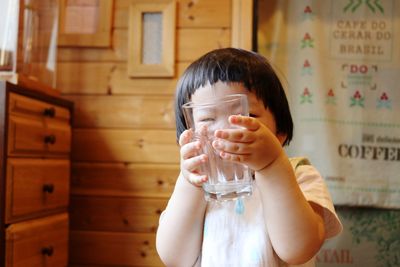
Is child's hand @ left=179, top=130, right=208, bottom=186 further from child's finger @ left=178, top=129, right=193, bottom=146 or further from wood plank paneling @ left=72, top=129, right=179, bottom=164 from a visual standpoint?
wood plank paneling @ left=72, top=129, right=179, bottom=164

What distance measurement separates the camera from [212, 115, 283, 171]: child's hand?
22.7 inches

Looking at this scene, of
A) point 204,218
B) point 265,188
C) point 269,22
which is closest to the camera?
point 265,188

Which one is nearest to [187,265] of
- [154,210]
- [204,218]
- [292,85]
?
[204,218]

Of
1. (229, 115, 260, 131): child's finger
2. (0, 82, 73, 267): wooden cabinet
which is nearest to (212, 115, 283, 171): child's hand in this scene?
(229, 115, 260, 131): child's finger

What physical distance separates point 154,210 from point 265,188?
98 centimetres

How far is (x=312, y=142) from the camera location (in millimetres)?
1588

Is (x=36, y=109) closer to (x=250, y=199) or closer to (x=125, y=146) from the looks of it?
(x=125, y=146)

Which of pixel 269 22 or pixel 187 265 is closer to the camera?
pixel 187 265

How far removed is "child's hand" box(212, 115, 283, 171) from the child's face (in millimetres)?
108

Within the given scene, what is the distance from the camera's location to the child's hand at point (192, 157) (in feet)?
2.10

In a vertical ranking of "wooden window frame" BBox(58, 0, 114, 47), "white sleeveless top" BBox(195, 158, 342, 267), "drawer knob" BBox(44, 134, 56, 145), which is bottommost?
"white sleeveless top" BBox(195, 158, 342, 267)

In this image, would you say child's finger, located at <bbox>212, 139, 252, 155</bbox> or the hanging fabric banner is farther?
the hanging fabric banner

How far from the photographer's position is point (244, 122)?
1.89 ft

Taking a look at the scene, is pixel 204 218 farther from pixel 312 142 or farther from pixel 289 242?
pixel 312 142
